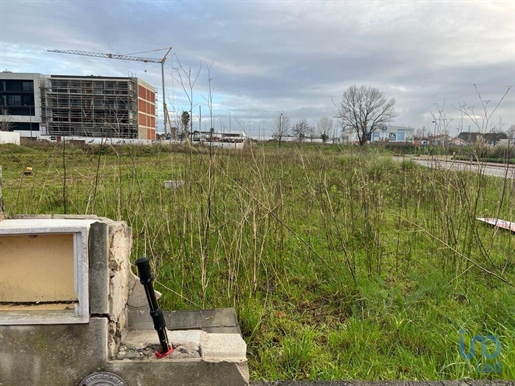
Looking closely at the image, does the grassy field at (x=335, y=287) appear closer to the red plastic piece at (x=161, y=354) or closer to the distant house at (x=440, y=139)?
the distant house at (x=440, y=139)

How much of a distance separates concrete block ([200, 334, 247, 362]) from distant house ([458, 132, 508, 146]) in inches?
133

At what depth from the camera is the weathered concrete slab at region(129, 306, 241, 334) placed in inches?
68.7

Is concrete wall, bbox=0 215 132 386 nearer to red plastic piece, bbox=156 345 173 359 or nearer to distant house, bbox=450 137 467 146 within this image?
red plastic piece, bbox=156 345 173 359

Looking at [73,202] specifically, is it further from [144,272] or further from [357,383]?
[357,383]

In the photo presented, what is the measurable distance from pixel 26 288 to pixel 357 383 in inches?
64.6

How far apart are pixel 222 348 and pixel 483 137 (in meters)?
3.58

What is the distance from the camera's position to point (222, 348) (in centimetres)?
160

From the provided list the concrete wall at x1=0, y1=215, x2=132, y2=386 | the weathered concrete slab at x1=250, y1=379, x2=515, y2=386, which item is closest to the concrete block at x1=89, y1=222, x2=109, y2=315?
the concrete wall at x1=0, y1=215, x2=132, y2=386

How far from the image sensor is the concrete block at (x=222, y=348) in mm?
1519

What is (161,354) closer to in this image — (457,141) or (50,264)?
(50,264)

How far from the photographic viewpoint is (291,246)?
12.0 feet

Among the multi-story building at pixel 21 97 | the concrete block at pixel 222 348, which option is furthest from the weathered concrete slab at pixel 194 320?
the multi-story building at pixel 21 97

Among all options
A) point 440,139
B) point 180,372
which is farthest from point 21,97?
point 180,372

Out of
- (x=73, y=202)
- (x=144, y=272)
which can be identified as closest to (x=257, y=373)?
(x=144, y=272)
